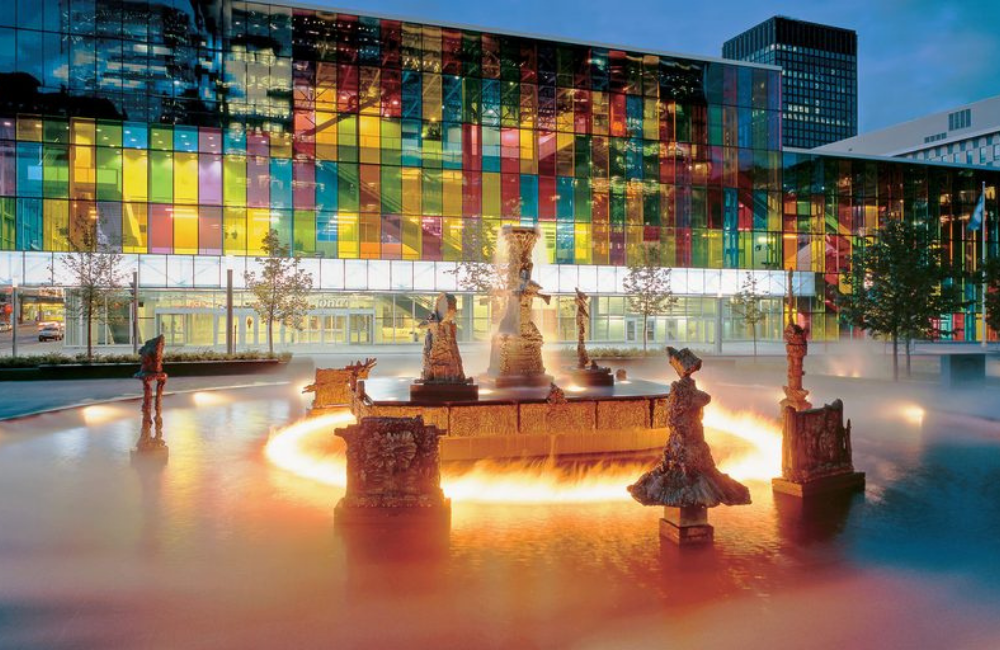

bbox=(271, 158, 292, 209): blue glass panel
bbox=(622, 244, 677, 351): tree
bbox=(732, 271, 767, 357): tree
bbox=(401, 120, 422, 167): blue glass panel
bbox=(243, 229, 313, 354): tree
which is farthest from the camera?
bbox=(401, 120, 422, 167): blue glass panel

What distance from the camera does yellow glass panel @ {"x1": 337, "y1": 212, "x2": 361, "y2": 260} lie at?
47000 millimetres


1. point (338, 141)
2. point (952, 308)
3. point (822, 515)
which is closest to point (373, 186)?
point (338, 141)

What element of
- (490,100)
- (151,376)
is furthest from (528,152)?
(151,376)

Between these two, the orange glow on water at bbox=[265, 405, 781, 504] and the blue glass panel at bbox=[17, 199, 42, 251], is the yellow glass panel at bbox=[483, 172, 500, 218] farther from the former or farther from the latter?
the orange glow on water at bbox=[265, 405, 781, 504]

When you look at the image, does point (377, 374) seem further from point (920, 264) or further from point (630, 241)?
point (630, 241)

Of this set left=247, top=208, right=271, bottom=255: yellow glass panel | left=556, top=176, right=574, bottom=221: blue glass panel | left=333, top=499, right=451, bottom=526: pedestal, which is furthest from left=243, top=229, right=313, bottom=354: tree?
left=333, top=499, right=451, bottom=526: pedestal

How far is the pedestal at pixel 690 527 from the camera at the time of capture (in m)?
7.14

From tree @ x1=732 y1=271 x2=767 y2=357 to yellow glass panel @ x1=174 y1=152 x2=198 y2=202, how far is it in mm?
37227

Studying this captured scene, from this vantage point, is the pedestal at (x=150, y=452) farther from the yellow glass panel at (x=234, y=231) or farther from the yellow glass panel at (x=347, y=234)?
the yellow glass panel at (x=347, y=234)

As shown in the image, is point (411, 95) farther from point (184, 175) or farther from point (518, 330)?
point (518, 330)

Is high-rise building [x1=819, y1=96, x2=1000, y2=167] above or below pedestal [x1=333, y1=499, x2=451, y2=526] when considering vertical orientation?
above

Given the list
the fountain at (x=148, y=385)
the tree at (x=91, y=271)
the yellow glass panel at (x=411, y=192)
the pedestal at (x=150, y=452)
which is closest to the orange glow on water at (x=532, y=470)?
the pedestal at (x=150, y=452)

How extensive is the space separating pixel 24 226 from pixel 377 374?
28.9 m

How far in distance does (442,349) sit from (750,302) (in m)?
42.2
